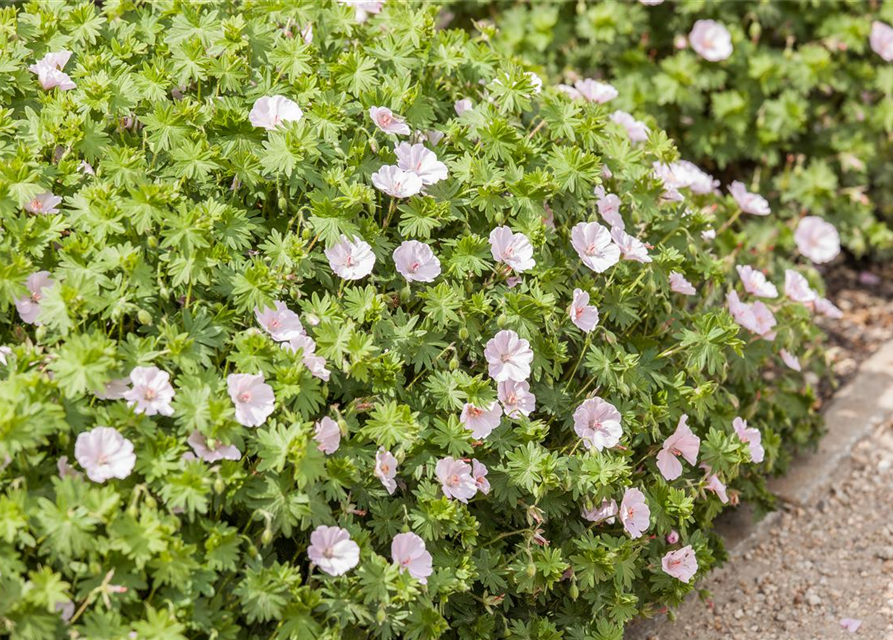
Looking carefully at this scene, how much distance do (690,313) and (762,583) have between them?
0.84 m

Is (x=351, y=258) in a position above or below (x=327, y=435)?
above

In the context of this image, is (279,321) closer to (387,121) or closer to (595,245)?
(387,121)

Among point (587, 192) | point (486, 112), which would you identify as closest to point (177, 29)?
point (486, 112)

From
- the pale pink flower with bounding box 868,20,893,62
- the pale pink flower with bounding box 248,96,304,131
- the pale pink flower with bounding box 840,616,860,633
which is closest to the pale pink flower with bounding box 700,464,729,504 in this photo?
the pale pink flower with bounding box 840,616,860,633

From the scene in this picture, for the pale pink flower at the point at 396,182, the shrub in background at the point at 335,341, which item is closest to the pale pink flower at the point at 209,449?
the shrub in background at the point at 335,341

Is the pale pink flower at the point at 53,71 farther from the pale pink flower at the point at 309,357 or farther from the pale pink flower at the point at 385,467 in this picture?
the pale pink flower at the point at 385,467

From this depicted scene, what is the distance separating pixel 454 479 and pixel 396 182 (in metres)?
0.71

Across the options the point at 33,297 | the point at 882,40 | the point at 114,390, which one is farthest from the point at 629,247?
the point at 882,40

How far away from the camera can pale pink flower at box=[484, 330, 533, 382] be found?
8.16 feet

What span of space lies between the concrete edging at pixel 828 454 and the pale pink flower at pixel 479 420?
872 mm

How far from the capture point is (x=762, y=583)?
3191mm

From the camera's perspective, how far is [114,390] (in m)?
2.17

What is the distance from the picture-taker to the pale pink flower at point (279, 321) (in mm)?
2326

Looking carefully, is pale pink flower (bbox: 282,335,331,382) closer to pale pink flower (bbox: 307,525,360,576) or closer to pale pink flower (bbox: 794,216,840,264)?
pale pink flower (bbox: 307,525,360,576)
